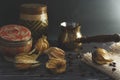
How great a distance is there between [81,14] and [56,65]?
1.27 feet

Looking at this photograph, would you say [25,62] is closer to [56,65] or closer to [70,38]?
[56,65]

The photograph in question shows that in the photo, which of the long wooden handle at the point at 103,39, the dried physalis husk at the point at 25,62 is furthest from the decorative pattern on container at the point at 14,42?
the long wooden handle at the point at 103,39

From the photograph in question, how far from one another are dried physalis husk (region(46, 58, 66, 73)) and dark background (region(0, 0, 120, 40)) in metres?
0.34

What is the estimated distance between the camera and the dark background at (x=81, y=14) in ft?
4.08

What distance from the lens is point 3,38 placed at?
3.28 ft

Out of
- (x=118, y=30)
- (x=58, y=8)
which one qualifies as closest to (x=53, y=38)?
(x=58, y=8)

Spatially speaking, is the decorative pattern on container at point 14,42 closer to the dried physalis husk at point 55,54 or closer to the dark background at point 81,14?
the dried physalis husk at point 55,54

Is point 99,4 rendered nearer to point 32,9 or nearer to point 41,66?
point 32,9

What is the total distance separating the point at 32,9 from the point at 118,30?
0.37 meters

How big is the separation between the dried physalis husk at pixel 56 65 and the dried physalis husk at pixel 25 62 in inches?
1.7

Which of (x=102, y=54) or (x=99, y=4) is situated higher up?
(x=99, y=4)

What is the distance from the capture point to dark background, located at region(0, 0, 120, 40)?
124 cm

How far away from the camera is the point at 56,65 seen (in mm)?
929

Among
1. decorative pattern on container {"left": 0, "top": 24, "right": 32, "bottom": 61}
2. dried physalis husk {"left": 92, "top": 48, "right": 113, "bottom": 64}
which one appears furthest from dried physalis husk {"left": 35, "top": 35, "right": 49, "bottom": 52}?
dried physalis husk {"left": 92, "top": 48, "right": 113, "bottom": 64}
